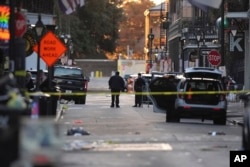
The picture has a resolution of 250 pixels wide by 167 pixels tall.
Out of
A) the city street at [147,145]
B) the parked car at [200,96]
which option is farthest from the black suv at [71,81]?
the parked car at [200,96]

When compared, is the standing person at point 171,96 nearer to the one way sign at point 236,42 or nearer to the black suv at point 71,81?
the black suv at point 71,81

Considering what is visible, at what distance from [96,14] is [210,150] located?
75.8m

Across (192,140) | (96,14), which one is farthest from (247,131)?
(96,14)

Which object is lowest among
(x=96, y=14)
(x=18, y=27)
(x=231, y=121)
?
(x=231, y=121)

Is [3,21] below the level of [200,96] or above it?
above

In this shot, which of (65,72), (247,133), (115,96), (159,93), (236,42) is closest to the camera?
(247,133)

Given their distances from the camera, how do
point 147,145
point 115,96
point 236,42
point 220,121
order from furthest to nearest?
point 236,42 < point 115,96 < point 220,121 < point 147,145

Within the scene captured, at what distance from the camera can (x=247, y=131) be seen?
11.2 metres

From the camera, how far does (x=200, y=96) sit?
884 inches

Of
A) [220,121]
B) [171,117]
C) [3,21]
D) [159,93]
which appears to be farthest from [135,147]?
[3,21]

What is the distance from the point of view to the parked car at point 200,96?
73.3 feet

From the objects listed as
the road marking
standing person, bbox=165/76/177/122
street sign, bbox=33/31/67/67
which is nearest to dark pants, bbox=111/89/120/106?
street sign, bbox=33/31/67/67

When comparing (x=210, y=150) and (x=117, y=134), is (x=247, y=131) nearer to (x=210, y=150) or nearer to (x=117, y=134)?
(x=210, y=150)

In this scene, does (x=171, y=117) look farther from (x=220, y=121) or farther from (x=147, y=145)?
(x=147, y=145)
